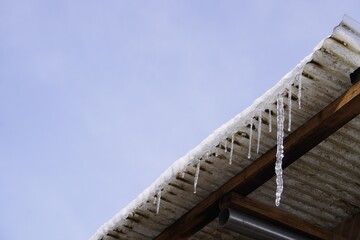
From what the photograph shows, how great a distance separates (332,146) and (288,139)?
0.78 m

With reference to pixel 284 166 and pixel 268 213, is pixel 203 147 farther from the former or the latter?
pixel 268 213

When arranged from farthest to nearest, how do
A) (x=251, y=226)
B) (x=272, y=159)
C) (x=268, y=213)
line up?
(x=268, y=213)
(x=251, y=226)
(x=272, y=159)

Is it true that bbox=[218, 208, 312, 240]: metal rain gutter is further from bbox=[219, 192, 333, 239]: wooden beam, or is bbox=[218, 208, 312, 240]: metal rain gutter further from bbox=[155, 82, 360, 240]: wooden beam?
bbox=[155, 82, 360, 240]: wooden beam

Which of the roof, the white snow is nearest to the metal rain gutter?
the roof

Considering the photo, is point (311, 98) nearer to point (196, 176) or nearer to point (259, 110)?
point (259, 110)

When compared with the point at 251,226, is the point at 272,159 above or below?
above

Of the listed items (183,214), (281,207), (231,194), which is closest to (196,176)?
(231,194)

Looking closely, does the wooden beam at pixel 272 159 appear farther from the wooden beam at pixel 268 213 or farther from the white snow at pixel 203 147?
the white snow at pixel 203 147

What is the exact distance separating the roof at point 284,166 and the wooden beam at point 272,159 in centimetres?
2

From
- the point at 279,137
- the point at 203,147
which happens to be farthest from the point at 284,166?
the point at 203,147

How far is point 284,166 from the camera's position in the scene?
6059 millimetres

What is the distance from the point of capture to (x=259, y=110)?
555 centimetres

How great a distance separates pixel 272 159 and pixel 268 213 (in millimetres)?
848

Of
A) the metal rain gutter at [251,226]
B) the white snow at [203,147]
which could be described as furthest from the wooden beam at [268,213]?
the white snow at [203,147]
